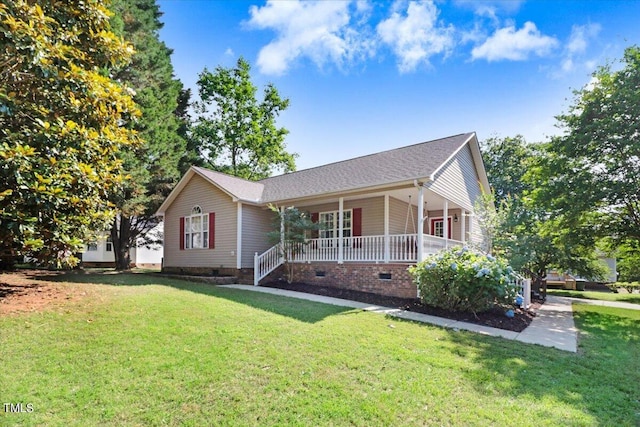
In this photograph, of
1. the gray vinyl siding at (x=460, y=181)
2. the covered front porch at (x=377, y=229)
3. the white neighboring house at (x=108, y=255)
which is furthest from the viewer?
the white neighboring house at (x=108, y=255)

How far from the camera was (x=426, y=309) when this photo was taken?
915 centimetres

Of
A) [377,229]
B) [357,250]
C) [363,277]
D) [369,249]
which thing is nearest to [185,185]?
[357,250]

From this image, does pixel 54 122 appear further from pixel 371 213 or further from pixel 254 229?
pixel 371 213

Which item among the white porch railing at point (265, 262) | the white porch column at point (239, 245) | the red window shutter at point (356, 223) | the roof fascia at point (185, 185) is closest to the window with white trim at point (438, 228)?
the red window shutter at point (356, 223)

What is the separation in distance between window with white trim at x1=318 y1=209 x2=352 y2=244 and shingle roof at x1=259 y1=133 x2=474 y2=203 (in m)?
1.44

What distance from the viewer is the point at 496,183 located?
30703 millimetres

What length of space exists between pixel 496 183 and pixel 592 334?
25.3 metres

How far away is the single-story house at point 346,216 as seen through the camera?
37.6ft

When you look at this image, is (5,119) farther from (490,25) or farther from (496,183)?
(496,183)

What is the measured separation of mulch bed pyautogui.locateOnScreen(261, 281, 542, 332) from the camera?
324 inches

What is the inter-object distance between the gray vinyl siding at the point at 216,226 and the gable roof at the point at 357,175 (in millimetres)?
429

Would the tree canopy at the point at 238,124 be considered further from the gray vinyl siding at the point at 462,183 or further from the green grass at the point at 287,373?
the green grass at the point at 287,373

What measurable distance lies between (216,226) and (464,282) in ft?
33.5

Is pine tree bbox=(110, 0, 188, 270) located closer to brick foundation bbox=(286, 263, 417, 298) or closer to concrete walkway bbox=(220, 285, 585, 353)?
brick foundation bbox=(286, 263, 417, 298)
